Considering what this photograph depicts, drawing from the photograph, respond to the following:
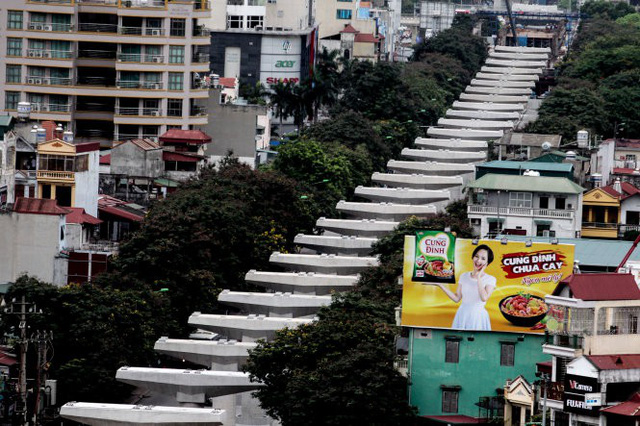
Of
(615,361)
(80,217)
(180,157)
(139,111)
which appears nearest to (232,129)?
(139,111)

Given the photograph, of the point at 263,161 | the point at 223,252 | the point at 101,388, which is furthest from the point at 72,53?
the point at 101,388

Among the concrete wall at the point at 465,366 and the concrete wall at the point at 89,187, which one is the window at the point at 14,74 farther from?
the concrete wall at the point at 465,366

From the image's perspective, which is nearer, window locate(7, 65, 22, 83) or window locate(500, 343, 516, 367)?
window locate(500, 343, 516, 367)

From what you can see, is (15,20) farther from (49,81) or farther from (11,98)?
(11,98)

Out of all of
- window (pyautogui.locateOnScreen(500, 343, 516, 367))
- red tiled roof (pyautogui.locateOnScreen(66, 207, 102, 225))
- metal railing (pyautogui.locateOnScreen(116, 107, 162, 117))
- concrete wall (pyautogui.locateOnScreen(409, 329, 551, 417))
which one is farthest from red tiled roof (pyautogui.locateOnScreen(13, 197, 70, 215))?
metal railing (pyautogui.locateOnScreen(116, 107, 162, 117))

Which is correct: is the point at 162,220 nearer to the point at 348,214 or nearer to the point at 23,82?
the point at 348,214

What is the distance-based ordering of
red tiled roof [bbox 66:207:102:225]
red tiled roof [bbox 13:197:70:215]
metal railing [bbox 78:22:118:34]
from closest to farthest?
1. red tiled roof [bbox 13:197:70:215]
2. red tiled roof [bbox 66:207:102:225]
3. metal railing [bbox 78:22:118:34]

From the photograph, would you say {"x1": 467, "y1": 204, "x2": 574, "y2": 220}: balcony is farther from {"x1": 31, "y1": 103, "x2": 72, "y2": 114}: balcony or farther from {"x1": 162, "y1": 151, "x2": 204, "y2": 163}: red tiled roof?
{"x1": 31, "y1": 103, "x2": 72, "y2": 114}: balcony
